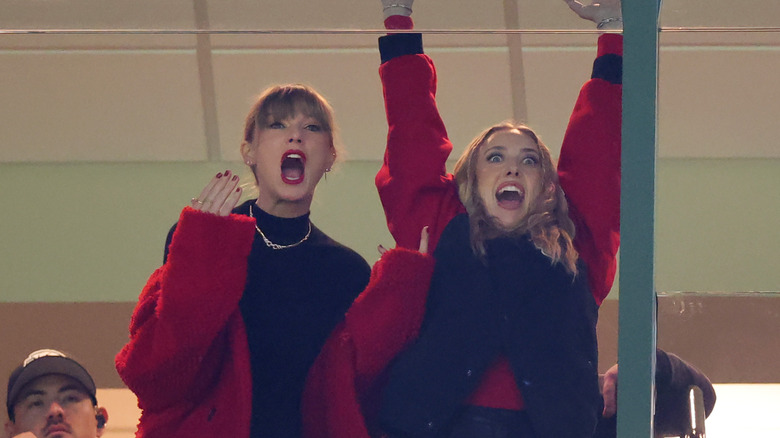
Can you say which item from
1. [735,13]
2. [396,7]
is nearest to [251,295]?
[396,7]

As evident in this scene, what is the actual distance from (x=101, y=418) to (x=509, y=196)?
72 cm

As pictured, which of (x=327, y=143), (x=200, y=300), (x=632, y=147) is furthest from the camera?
(x=327, y=143)

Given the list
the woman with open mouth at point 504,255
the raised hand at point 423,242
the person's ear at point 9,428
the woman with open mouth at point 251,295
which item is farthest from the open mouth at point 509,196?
the person's ear at point 9,428

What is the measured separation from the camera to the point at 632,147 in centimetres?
120

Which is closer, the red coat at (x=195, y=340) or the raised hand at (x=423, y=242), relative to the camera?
the red coat at (x=195, y=340)

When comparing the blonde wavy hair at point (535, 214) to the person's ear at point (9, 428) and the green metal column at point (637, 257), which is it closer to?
the green metal column at point (637, 257)

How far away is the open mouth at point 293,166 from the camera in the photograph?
4.88 feet

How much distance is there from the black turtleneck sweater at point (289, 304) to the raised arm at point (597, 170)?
0.35m

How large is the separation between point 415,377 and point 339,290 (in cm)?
19

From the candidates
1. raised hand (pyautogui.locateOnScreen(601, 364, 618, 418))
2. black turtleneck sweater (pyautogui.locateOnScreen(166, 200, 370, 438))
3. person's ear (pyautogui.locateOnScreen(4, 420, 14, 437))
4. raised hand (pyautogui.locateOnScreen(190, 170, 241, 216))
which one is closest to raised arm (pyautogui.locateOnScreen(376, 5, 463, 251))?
black turtleneck sweater (pyautogui.locateOnScreen(166, 200, 370, 438))

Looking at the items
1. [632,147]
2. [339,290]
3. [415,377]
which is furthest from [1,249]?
[632,147]

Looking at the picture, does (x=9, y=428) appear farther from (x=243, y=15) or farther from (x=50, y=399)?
(x=243, y=15)

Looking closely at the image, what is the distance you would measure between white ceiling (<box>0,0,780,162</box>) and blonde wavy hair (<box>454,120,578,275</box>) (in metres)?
0.03

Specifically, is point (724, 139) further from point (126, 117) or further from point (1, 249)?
point (1, 249)
